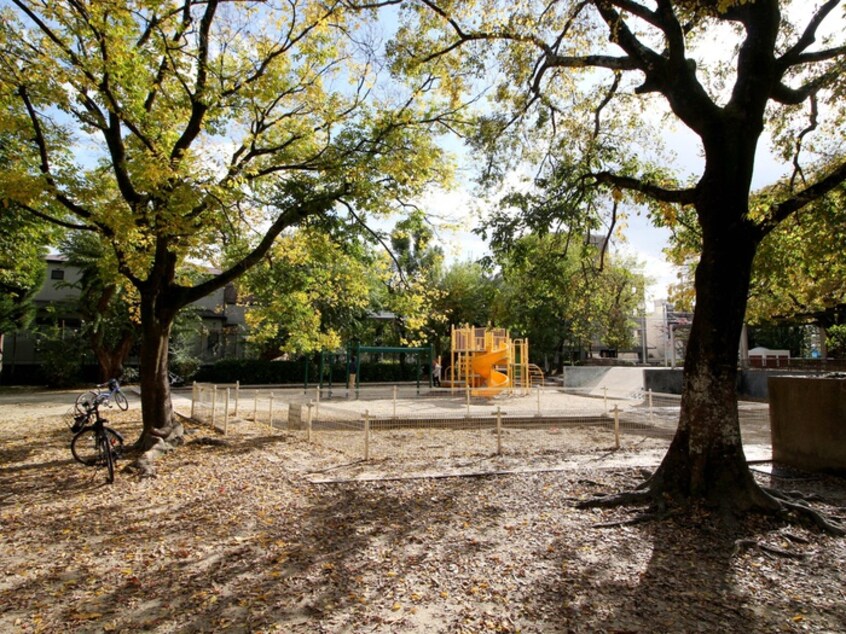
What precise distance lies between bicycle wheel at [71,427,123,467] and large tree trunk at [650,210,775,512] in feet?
24.4

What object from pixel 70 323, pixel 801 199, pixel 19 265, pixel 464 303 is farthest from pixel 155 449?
pixel 464 303

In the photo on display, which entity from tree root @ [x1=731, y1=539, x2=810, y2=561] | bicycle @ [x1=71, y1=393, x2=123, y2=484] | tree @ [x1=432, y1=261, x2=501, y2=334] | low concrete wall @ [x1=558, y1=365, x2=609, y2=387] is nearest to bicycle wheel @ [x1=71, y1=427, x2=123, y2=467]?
bicycle @ [x1=71, y1=393, x2=123, y2=484]

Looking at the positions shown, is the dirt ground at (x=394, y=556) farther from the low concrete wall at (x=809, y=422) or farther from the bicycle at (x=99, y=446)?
the low concrete wall at (x=809, y=422)

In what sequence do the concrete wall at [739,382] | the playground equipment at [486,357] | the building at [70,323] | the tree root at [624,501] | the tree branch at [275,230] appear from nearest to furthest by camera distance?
the tree root at [624,501], the tree branch at [275,230], the concrete wall at [739,382], the playground equipment at [486,357], the building at [70,323]

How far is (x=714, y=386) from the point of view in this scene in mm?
6016

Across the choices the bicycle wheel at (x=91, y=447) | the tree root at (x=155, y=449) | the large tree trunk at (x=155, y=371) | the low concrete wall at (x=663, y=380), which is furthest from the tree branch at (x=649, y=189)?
the low concrete wall at (x=663, y=380)

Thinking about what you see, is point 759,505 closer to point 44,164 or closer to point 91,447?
point 91,447

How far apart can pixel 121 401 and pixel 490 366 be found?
14.8 m

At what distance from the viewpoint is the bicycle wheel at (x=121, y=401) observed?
1817 cm

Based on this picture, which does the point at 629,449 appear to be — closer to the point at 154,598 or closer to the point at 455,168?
the point at 455,168

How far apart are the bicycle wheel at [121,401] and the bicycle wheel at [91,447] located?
9432 mm

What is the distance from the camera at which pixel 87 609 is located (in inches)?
146

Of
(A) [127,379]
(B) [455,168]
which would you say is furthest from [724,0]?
(A) [127,379]

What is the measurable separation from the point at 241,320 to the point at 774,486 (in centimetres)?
3660
